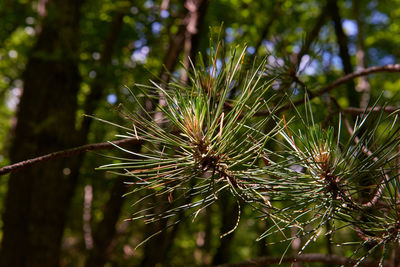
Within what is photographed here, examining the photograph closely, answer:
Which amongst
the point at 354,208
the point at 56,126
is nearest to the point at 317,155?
the point at 354,208

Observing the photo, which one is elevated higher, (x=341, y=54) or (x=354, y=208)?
(x=341, y=54)

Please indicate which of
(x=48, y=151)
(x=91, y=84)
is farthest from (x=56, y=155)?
(x=91, y=84)

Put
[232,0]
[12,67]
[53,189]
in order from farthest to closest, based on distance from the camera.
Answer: [12,67] < [232,0] < [53,189]

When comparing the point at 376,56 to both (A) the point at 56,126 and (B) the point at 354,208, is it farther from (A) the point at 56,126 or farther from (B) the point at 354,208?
(B) the point at 354,208

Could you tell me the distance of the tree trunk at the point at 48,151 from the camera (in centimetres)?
344

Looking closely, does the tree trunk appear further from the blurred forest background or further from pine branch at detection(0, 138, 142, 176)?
pine branch at detection(0, 138, 142, 176)

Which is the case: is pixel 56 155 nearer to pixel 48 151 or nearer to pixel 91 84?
pixel 48 151

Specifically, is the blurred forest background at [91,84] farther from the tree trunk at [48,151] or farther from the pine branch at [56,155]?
the pine branch at [56,155]

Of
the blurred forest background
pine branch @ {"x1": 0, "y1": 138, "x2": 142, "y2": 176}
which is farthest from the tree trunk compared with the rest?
pine branch @ {"x1": 0, "y1": 138, "x2": 142, "y2": 176}

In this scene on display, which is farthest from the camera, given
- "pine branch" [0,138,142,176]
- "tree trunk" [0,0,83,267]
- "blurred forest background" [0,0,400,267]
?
"tree trunk" [0,0,83,267]

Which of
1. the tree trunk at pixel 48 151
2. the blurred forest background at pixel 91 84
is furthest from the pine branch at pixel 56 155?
the tree trunk at pixel 48 151

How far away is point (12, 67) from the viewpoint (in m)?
7.13

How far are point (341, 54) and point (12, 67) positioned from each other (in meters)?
6.24

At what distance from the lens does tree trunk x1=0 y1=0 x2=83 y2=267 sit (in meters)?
3.44
